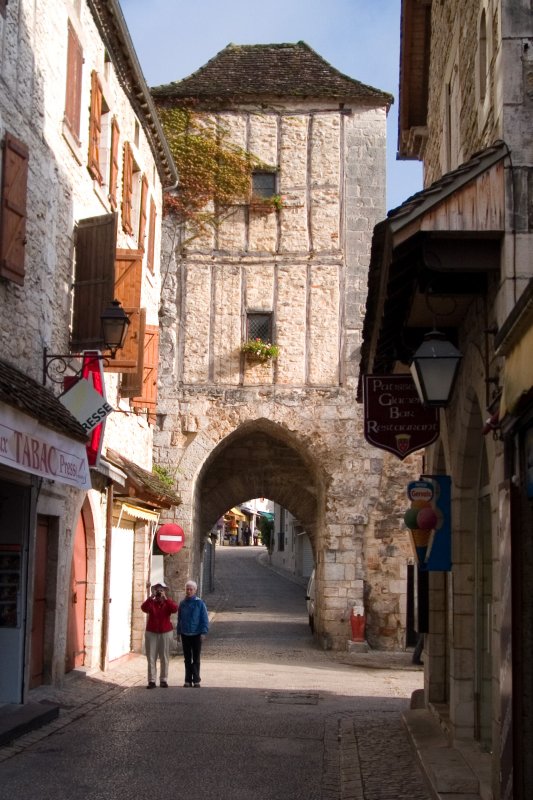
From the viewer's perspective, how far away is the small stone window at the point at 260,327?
2148 cm

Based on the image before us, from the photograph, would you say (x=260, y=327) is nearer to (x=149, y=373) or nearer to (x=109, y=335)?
(x=149, y=373)

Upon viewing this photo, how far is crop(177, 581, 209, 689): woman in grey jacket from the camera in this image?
13383 millimetres

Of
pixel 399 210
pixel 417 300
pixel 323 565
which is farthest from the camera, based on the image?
pixel 323 565

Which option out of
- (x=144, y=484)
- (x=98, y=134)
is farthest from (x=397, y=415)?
(x=144, y=484)

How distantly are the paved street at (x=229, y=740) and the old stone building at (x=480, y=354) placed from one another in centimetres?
59

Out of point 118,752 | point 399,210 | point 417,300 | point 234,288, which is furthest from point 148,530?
point 399,210

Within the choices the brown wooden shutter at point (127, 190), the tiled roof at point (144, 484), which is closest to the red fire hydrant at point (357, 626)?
the tiled roof at point (144, 484)

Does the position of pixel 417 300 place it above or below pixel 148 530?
above

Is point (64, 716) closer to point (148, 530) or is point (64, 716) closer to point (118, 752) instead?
point (118, 752)

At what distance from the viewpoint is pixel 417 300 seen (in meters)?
7.77

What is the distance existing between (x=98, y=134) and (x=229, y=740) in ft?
26.6

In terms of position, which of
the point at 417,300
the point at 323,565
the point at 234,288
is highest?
the point at 234,288

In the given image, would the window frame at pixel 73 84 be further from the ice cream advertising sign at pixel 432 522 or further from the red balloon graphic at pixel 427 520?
the red balloon graphic at pixel 427 520

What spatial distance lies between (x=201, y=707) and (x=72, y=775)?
12.5 ft
